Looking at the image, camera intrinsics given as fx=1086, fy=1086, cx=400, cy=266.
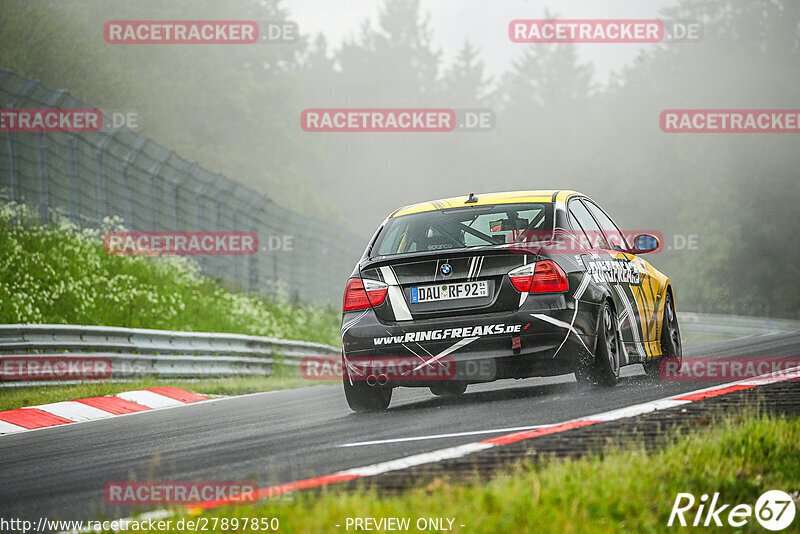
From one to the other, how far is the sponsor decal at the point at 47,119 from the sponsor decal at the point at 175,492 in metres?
13.3

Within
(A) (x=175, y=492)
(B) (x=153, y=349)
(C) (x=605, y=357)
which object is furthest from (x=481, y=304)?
(B) (x=153, y=349)

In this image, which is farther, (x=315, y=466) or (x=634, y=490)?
(x=315, y=466)

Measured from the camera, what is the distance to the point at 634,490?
4.09 metres

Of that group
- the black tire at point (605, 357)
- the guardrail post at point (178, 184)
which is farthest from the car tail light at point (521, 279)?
the guardrail post at point (178, 184)

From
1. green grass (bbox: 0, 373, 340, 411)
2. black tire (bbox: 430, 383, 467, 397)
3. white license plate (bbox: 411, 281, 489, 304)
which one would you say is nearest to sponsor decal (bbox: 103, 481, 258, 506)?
white license plate (bbox: 411, 281, 489, 304)

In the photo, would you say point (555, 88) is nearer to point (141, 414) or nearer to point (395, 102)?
point (395, 102)

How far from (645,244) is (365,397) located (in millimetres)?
2846

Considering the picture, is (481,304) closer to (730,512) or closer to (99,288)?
(730,512)

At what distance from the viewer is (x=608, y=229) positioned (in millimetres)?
9711

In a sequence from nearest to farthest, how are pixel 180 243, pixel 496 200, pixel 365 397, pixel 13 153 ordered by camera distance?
1. pixel 365 397
2. pixel 496 200
3. pixel 13 153
4. pixel 180 243

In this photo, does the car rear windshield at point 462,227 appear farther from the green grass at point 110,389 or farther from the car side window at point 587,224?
the green grass at point 110,389

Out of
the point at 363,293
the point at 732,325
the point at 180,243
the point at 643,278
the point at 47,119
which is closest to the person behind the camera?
the point at 363,293

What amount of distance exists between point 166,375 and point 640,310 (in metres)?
6.81

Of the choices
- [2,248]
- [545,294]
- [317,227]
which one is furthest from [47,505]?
[317,227]
